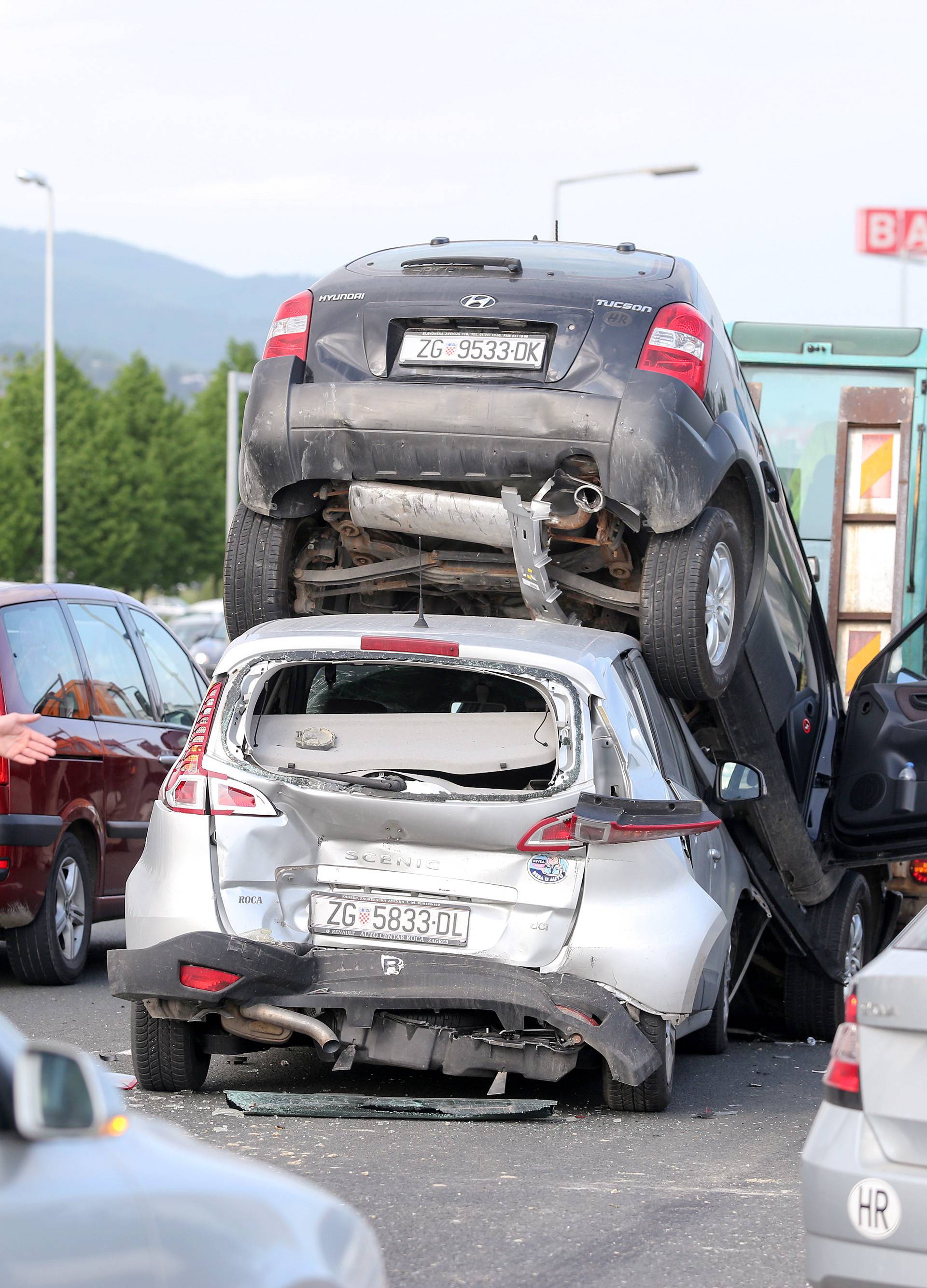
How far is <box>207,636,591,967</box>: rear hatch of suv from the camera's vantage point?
605 cm

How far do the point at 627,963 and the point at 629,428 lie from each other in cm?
201

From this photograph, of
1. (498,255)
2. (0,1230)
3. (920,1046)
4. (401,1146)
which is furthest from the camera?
(498,255)

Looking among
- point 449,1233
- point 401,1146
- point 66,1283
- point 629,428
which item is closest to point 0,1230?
point 66,1283

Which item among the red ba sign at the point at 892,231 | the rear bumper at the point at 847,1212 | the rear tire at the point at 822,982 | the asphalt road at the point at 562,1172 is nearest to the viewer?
the rear bumper at the point at 847,1212

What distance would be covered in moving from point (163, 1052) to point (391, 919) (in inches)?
35.7

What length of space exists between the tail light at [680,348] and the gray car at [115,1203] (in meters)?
4.62

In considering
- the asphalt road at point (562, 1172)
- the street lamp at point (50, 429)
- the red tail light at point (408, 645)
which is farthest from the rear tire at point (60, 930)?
the street lamp at point (50, 429)

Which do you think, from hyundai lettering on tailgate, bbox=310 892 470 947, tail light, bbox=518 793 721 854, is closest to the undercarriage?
tail light, bbox=518 793 721 854

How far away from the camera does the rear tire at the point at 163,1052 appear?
6.20 meters

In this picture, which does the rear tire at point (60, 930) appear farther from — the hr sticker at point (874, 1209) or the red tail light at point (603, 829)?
the hr sticker at point (874, 1209)

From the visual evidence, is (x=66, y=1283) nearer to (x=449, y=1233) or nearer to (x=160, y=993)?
(x=449, y=1233)

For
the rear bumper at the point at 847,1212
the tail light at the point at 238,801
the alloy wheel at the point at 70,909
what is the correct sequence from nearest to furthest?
the rear bumper at the point at 847,1212, the tail light at the point at 238,801, the alloy wheel at the point at 70,909

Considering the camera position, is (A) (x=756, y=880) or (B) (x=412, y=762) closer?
(B) (x=412, y=762)

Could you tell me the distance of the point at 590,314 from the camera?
695cm
